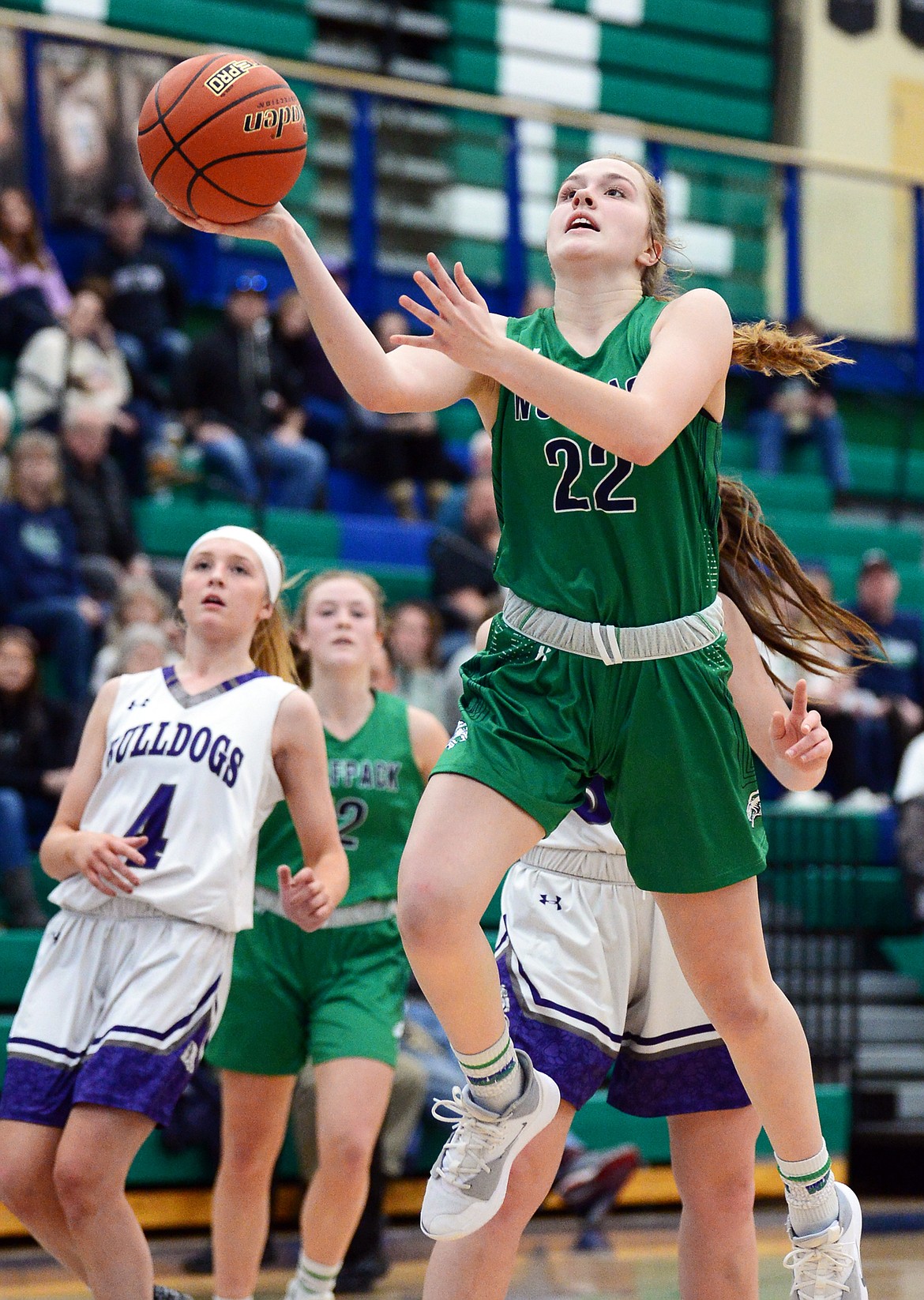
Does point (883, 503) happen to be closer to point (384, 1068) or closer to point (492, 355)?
point (384, 1068)

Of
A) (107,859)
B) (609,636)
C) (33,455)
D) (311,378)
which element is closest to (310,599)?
(107,859)

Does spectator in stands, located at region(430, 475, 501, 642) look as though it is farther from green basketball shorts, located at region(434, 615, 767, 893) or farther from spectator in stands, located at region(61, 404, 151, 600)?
green basketball shorts, located at region(434, 615, 767, 893)

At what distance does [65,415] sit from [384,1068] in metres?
4.95

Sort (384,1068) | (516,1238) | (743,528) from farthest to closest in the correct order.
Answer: (384,1068), (743,528), (516,1238)

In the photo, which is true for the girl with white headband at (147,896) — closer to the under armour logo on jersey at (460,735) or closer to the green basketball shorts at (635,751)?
the under armour logo on jersey at (460,735)

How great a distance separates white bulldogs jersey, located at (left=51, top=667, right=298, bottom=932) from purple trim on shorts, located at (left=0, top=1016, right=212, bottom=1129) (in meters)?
0.33

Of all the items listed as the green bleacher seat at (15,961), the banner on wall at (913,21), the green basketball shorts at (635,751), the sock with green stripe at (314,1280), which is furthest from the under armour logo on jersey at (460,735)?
the banner on wall at (913,21)

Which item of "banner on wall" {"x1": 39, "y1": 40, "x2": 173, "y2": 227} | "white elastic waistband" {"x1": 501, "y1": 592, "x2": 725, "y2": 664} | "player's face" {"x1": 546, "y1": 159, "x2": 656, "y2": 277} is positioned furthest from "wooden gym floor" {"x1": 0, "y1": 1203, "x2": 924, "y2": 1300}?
"banner on wall" {"x1": 39, "y1": 40, "x2": 173, "y2": 227}

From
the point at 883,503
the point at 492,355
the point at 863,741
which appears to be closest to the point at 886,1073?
the point at 863,741

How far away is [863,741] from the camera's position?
28.3 ft

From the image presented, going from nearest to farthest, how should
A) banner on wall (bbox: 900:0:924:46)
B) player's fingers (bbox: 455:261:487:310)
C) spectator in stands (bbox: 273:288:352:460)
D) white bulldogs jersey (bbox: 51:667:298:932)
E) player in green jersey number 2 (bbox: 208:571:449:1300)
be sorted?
player's fingers (bbox: 455:261:487:310), white bulldogs jersey (bbox: 51:667:298:932), player in green jersey number 2 (bbox: 208:571:449:1300), spectator in stands (bbox: 273:288:352:460), banner on wall (bbox: 900:0:924:46)

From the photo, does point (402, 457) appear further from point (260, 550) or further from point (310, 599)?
point (260, 550)

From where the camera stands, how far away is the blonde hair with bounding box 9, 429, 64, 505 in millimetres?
7523

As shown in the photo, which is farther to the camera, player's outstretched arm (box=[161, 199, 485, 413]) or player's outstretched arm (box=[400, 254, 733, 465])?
player's outstretched arm (box=[161, 199, 485, 413])
